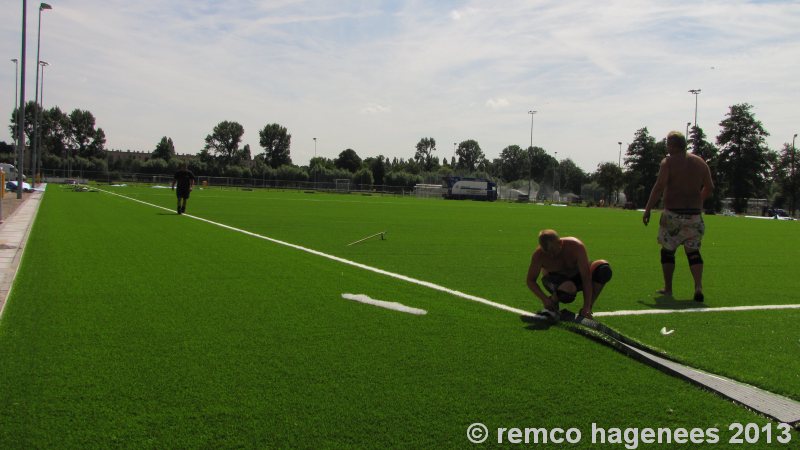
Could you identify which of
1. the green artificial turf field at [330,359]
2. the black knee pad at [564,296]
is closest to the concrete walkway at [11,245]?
the green artificial turf field at [330,359]

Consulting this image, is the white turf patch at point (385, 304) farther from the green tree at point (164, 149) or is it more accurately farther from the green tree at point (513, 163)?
the green tree at point (513, 163)

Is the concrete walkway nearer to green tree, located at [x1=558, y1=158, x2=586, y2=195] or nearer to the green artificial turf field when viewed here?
the green artificial turf field

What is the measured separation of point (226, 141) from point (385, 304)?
149 m

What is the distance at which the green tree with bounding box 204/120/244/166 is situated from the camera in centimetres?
14725

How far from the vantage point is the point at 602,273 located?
229 inches

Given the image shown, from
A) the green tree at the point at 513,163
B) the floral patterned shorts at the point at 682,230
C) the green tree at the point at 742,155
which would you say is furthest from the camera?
the green tree at the point at 513,163

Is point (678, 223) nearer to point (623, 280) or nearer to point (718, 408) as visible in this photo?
point (623, 280)

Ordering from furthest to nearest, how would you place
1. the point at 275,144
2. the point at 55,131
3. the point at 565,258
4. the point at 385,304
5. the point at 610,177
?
1. the point at 275,144
2. the point at 55,131
3. the point at 610,177
4. the point at 385,304
5. the point at 565,258

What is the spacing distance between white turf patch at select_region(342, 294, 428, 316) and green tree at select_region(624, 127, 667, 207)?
10191 centimetres

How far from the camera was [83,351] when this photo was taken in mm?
4301

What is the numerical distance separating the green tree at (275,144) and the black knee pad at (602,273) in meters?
148

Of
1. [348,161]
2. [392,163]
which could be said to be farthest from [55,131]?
[392,163]

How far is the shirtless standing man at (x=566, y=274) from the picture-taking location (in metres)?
5.66

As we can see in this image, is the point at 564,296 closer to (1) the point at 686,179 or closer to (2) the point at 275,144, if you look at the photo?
(1) the point at 686,179
